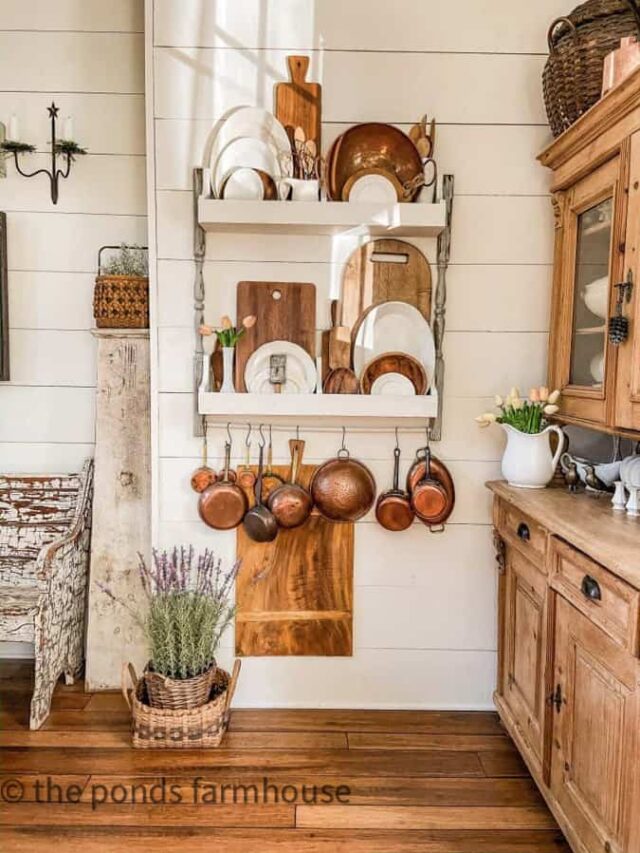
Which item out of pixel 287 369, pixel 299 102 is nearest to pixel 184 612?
pixel 287 369

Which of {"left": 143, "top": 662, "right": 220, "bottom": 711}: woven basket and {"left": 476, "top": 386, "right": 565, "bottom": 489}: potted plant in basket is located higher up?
{"left": 476, "top": 386, "right": 565, "bottom": 489}: potted plant in basket

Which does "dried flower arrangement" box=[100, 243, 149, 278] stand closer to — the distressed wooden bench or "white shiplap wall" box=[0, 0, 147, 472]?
"white shiplap wall" box=[0, 0, 147, 472]

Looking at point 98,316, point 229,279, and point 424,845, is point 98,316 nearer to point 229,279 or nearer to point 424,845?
point 229,279

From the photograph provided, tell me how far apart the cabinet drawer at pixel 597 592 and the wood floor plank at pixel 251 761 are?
78 centimetres

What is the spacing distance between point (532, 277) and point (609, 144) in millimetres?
607

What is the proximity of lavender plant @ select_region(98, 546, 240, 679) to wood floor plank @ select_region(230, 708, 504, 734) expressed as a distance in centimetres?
28

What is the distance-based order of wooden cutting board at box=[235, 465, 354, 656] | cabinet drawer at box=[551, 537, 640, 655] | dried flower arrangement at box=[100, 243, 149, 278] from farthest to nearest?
dried flower arrangement at box=[100, 243, 149, 278] < wooden cutting board at box=[235, 465, 354, 656] < cabinet drawer at box=[551, 537, 640, 655]

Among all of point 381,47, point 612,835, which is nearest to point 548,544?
point 612,835

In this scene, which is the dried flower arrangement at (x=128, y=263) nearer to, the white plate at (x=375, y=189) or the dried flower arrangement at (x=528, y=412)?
the white plate at (x=375, y=189)

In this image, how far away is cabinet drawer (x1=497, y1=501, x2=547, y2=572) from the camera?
1.91 meters

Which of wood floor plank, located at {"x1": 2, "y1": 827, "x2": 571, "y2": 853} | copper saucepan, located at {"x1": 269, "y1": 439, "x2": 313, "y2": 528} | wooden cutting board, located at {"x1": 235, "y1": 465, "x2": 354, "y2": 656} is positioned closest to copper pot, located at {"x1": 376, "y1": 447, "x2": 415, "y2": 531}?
wooden cutting board, located at {"x1": 235, "y1": 465, "x2": 354, "y2": 656}

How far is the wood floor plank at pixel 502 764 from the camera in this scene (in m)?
2.13

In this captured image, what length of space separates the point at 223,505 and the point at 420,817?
44.0 inches

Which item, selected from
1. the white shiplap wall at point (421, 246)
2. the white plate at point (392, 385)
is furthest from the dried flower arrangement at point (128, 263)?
the white plate at point (392, 385)
